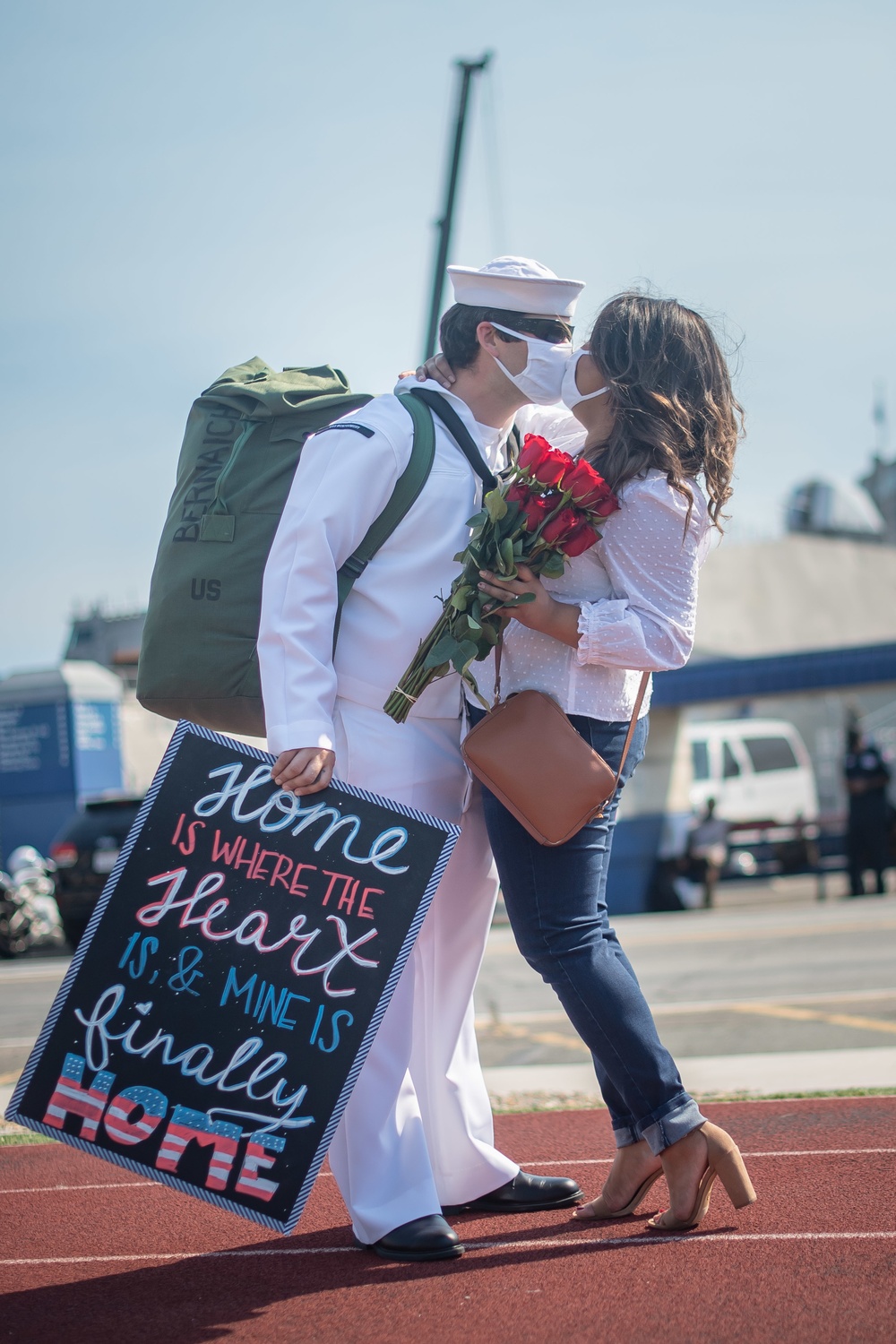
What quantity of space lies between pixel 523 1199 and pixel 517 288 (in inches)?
86.4

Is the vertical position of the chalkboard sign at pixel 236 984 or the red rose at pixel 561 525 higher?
the red rose at pixel 561 525

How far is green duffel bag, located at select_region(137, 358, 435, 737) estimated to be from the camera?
3080 millimetres

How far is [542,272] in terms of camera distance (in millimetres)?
3242

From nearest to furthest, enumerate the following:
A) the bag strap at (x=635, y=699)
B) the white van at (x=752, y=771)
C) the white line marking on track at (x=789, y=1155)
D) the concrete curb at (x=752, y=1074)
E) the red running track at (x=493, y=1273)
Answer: the red running track at (x=493, y=1273)
the bag strap at (x=635, y=699)
the white line marking on track at (x=789, y=1155)
the concrete curb at (x=752, y=1074)
the white van at (x=752, y=771)

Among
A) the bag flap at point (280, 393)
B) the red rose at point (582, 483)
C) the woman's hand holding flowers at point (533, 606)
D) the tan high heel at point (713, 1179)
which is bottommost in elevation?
the tan high heel at point (713, 1179)

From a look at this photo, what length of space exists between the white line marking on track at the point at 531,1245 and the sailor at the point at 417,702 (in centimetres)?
13

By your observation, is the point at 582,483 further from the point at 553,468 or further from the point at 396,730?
the point at 396,730

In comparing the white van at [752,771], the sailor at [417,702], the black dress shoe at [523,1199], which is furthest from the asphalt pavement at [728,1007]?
the white van at [752,771]

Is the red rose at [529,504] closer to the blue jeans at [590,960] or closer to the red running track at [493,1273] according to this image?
the blue jeans at [590,960]

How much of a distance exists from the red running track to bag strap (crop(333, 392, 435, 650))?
1388 mm

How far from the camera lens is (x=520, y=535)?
2.85m

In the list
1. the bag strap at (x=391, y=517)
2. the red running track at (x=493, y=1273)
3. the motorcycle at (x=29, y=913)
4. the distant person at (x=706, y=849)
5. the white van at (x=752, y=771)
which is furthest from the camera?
the white van at (x=752, y=771)

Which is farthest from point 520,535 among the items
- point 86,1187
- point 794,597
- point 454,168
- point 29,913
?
point 794,597

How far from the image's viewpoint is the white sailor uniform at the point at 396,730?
115 inches
